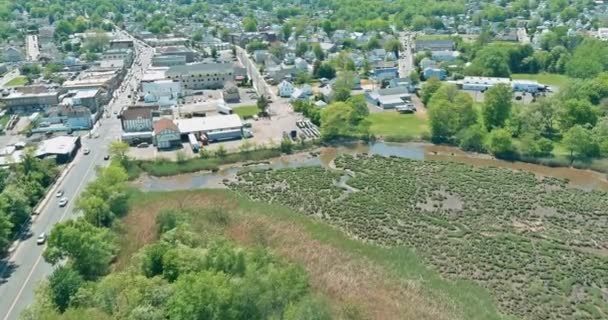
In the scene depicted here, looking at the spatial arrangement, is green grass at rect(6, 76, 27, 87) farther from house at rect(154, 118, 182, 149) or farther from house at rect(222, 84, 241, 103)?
house at rect(154, 118, 182, 149)

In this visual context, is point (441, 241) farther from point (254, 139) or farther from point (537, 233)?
point (254, 139)

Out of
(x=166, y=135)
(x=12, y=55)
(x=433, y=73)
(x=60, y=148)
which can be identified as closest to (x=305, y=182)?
(x=166, y=135)

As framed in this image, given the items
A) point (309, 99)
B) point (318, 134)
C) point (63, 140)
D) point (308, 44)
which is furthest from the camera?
point (308, 44)

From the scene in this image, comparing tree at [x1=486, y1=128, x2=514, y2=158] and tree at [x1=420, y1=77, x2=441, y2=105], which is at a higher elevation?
tree at [x1=420, y1=77, x2=441, y2=105]

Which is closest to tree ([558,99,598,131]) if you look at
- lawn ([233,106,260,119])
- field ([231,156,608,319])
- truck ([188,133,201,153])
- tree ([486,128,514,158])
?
tree ([486,128,514,158])

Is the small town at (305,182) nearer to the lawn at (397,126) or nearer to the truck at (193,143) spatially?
the truck at (193,143)

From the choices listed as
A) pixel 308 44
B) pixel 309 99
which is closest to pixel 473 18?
pixel 308 44
